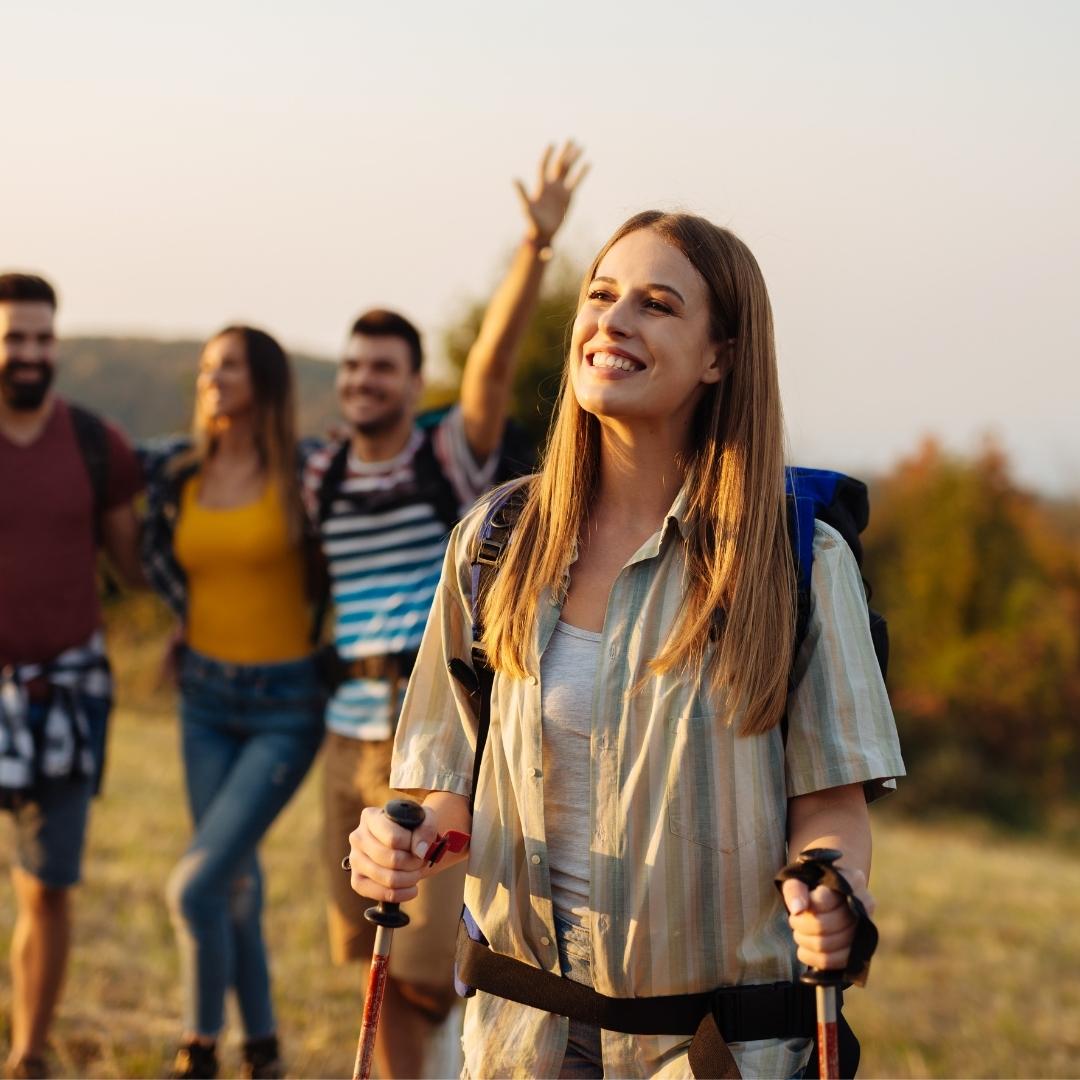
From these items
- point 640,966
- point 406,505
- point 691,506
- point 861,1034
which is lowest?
point 861,1034

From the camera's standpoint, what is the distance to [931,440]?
50.9 m

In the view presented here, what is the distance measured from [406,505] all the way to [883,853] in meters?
12.2

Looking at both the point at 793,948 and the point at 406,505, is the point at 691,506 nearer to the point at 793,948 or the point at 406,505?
the point at 793,948

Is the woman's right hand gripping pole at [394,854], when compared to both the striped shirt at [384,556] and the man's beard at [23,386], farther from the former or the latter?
the man's beard at [23,386]

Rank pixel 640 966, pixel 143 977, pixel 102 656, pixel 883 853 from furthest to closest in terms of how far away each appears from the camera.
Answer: pixel 883 853, pixel 143 977, pixel 102 656, pixel 640 966

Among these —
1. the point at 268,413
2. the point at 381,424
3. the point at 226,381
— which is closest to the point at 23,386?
the point at 226,381

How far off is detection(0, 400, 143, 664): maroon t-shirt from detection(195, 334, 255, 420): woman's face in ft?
1.76

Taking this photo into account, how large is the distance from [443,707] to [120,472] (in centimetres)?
318

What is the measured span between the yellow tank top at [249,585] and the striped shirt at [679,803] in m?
→ 2.85

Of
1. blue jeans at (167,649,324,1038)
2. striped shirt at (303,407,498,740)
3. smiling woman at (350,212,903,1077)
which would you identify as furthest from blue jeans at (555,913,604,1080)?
blue jeans at (167,649,324,1038)

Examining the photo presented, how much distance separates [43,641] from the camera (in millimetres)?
5734

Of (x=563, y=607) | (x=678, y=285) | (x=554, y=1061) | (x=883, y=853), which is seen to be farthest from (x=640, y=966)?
(x=883, y=853)

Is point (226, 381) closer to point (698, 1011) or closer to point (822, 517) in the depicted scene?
point (822, 517)

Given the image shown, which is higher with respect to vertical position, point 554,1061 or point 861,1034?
point 554,1061
